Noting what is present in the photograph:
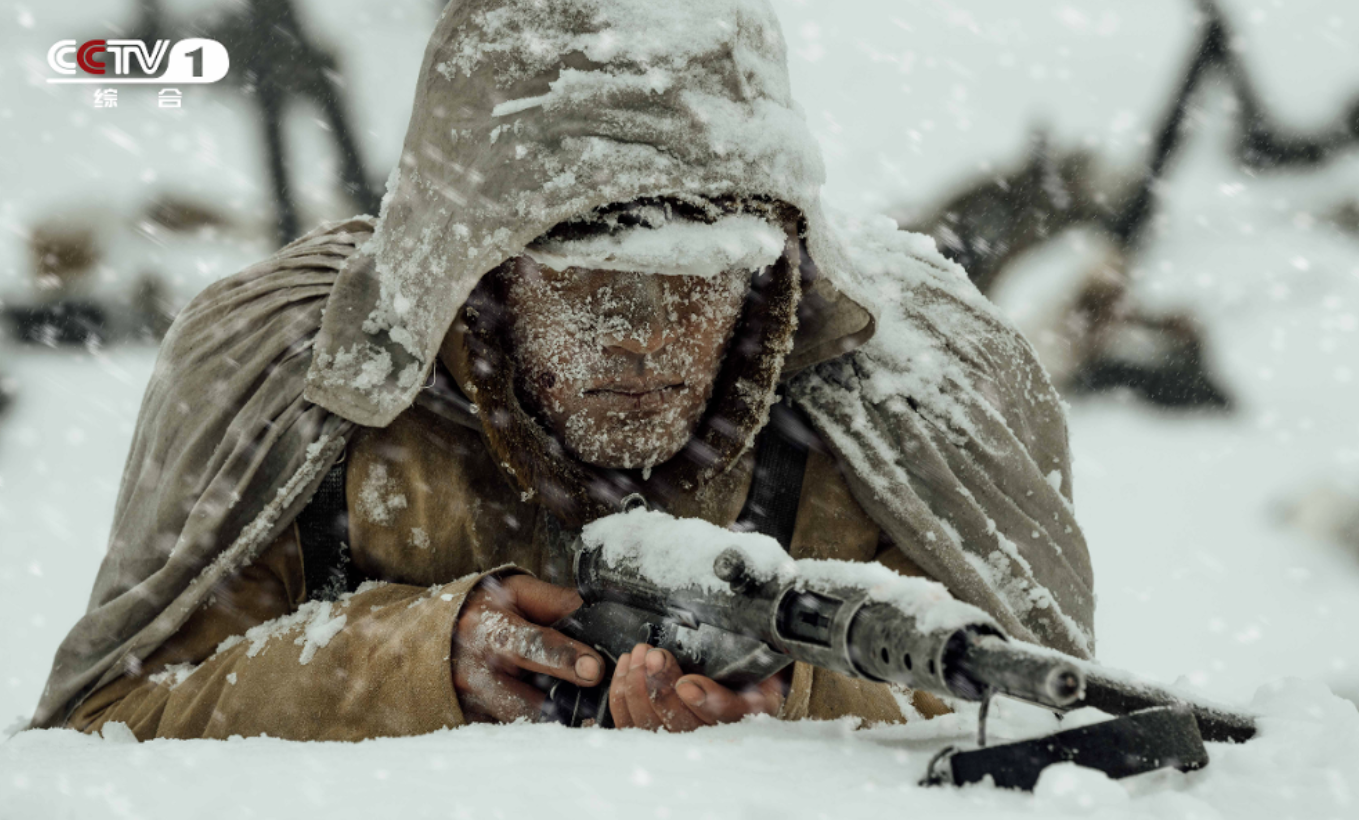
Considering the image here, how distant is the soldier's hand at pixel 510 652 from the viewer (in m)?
1.58

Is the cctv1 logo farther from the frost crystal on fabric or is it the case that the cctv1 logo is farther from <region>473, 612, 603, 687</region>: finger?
<region>473, 612, 603, 687</region>: finger

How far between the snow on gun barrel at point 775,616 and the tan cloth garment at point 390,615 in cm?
18

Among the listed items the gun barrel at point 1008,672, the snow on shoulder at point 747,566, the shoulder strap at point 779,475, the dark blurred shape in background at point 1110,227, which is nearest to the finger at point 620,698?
the snow on shoulder at point 747,566

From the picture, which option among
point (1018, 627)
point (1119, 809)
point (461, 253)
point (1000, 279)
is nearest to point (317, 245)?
point (461, 253)

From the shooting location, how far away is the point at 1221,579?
4.38 meters

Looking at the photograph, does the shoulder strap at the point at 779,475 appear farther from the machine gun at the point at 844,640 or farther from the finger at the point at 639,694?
the finger at the point at 639,694

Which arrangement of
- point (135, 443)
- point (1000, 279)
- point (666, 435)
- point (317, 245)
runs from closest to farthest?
point (666, 435) < point (135, 443) < point (317, 245) < point (1000, 279)

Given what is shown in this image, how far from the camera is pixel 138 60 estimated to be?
4.27 meters

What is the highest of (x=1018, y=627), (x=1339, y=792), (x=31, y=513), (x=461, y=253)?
(x=461, y=253)

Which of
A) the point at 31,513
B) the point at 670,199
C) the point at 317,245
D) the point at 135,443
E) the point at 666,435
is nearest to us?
the point at 670,199

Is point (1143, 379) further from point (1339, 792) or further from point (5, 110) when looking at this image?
point (5, 110)

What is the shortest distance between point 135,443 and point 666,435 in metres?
1.01

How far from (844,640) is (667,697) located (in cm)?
36

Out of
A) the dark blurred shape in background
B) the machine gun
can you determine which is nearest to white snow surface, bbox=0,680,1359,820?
the machine gun
